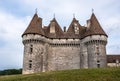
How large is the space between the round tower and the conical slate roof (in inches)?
442

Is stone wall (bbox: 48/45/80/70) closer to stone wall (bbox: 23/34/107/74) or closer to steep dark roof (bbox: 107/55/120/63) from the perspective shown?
stone wall (bbox: 23/34/107/74)

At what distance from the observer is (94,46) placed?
2532 inches

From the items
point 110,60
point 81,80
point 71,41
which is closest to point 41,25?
point 71,41

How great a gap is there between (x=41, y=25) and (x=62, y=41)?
6835 mm

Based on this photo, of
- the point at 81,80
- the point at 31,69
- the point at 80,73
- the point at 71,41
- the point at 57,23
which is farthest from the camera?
the point at 57,23

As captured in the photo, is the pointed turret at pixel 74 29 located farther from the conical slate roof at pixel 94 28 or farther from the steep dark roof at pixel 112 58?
the steep dark roof at pixel 112 58

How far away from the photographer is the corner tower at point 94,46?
63.0 meters

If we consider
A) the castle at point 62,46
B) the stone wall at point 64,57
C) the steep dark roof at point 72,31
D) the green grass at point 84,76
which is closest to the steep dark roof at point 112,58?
the castle at point 62,46

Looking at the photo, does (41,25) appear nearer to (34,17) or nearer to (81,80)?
(34,17)

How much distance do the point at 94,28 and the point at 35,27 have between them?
1460cm

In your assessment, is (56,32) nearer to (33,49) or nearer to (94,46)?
(33,49)

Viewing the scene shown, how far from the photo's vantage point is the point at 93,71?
4741cm

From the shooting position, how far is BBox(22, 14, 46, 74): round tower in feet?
205

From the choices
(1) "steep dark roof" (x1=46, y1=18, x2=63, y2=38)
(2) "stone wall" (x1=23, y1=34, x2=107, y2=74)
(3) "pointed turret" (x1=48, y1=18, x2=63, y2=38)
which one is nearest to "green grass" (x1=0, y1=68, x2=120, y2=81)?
(2) "stone wall" (x1=23, y1=34, x2=107, y2=74)
